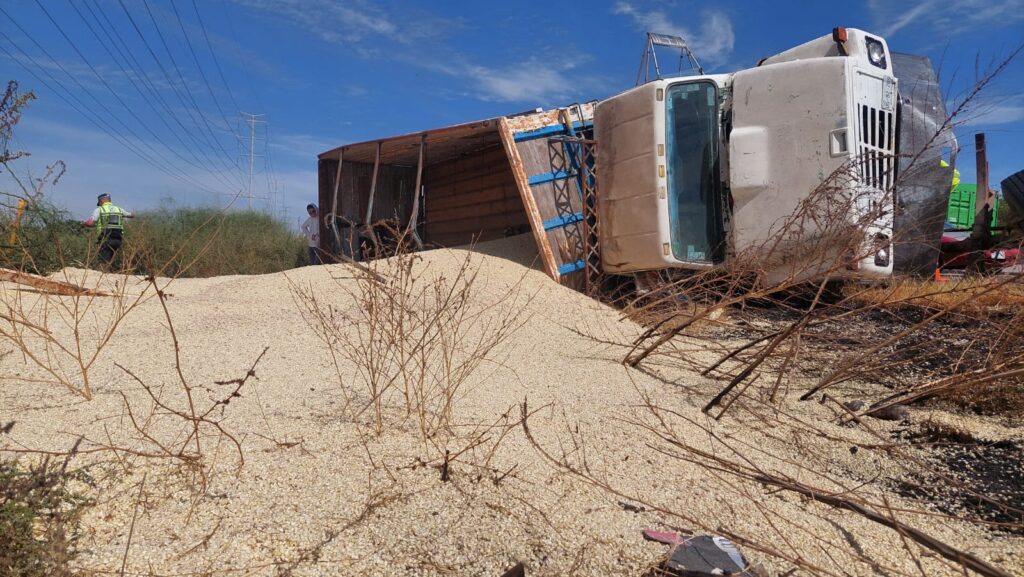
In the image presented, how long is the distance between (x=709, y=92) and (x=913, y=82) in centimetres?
225

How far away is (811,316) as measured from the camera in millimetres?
3477

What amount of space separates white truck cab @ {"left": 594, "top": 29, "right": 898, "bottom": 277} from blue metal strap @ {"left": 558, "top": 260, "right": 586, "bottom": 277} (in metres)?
0.38

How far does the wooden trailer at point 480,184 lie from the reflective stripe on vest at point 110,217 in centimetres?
292

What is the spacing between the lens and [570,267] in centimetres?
736

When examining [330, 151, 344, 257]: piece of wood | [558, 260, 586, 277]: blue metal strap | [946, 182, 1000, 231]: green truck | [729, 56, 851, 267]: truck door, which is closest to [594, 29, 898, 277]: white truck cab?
[729, 56, 851, 267]: truck door

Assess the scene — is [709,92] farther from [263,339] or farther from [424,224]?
[424,224]

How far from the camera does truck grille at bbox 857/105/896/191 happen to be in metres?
6.05

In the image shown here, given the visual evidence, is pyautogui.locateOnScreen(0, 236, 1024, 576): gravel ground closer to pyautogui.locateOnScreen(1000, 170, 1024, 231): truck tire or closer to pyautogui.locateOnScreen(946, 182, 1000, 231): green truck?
pyautogui.locateOnScreen(1000, 170, 1024, 231): truck tire

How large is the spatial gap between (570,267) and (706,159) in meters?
1.76

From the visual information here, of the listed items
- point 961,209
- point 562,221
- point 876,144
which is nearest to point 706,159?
point 876,144

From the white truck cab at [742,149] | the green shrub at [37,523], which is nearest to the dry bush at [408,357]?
the green shrub at [37,523]

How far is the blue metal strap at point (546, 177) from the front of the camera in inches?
289

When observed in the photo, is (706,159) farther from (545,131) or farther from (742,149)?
(545,131)

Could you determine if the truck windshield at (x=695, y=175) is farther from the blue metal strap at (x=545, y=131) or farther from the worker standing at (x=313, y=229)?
the worker standing at (x=313, y=229)
